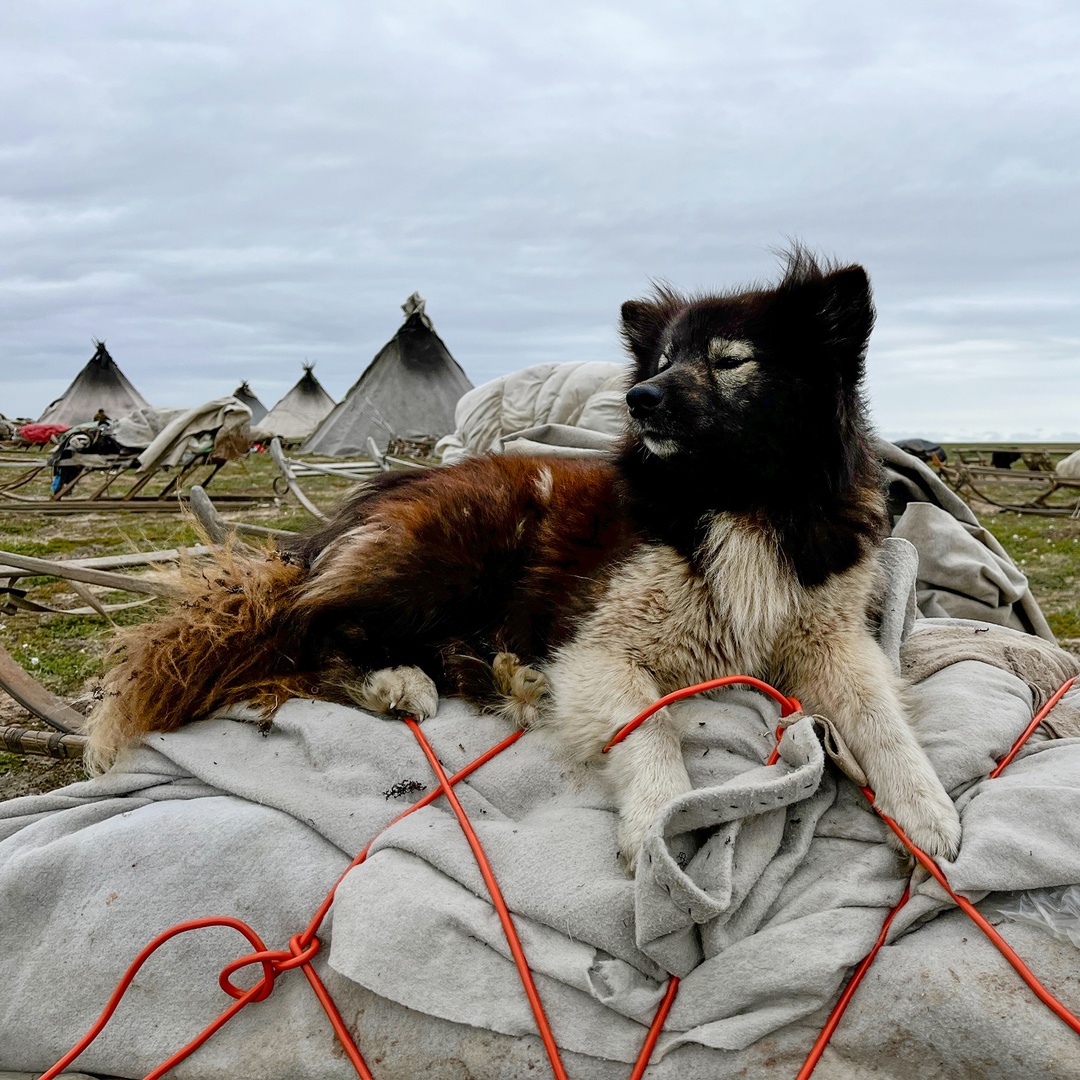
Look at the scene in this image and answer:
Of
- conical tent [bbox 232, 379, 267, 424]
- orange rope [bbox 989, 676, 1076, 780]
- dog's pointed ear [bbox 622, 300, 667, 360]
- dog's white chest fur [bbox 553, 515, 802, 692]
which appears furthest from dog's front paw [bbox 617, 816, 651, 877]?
conical tent [bbox 232, 379, 267, 424]

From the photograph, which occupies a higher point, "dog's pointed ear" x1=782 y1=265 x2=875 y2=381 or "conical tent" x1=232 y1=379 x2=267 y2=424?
"dog's pointed ear" x1=782 y1=265 x2=875 y2=381

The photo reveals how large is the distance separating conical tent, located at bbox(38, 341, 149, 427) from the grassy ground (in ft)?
51.7

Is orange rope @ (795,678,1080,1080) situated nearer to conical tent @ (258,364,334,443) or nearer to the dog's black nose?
the dog's black nose

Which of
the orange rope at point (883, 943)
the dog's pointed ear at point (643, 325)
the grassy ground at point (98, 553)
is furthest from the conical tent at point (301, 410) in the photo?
the orange rope at point (883, 943)

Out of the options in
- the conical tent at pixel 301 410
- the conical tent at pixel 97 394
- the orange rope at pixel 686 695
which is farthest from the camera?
the conical tent at pixel 97 394

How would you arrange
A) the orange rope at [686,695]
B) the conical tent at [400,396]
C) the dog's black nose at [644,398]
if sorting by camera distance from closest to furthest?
the orange rope at [686,695] < the dog's black nose at [644,398] < the conical tent at [400,396]

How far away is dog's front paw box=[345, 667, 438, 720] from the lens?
2.38 m

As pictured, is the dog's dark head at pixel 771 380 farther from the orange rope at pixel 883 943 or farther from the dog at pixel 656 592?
the orange rope at pixel 883 943

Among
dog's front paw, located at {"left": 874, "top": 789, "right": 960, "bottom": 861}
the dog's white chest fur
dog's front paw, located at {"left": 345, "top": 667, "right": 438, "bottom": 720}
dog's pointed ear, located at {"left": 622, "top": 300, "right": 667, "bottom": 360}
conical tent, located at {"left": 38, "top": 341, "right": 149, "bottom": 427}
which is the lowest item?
conical tent, located at {"left": 38, "top": 341, "right": 149, "bottom": 427}

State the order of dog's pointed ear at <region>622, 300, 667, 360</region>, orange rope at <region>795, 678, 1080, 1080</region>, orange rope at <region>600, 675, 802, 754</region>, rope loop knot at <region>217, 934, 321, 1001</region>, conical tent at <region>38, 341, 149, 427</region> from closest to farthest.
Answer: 1. orange rope at <region>795, 678, 1080, 1080</region>
2. rope loop knot at <region>217, 934, 321, 1001</region>
3. orange rope at <region>600, 675, 802, 754</region>
4. dog's pointed ear at <region>622, 300, 667, 360</region>
5. conical tent at <region>38, 341, 149, 427</region>

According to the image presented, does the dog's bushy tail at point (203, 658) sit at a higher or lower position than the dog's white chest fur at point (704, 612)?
lower

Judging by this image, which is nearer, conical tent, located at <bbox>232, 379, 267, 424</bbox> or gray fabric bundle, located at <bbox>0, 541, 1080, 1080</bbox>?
gray fabric bundle, located at <bbox>0, 541, 1080, 1080</bbox>

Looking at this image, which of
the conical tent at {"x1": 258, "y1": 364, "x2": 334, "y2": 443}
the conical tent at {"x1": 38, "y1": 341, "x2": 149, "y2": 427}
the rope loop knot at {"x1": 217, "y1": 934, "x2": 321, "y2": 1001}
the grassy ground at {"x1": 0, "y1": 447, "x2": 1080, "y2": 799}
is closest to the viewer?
the rope loop knot at {"x1": 217, "y1": 934, "x2": 321, "y2": 1001}

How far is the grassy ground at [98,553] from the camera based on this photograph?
4.12 meters
